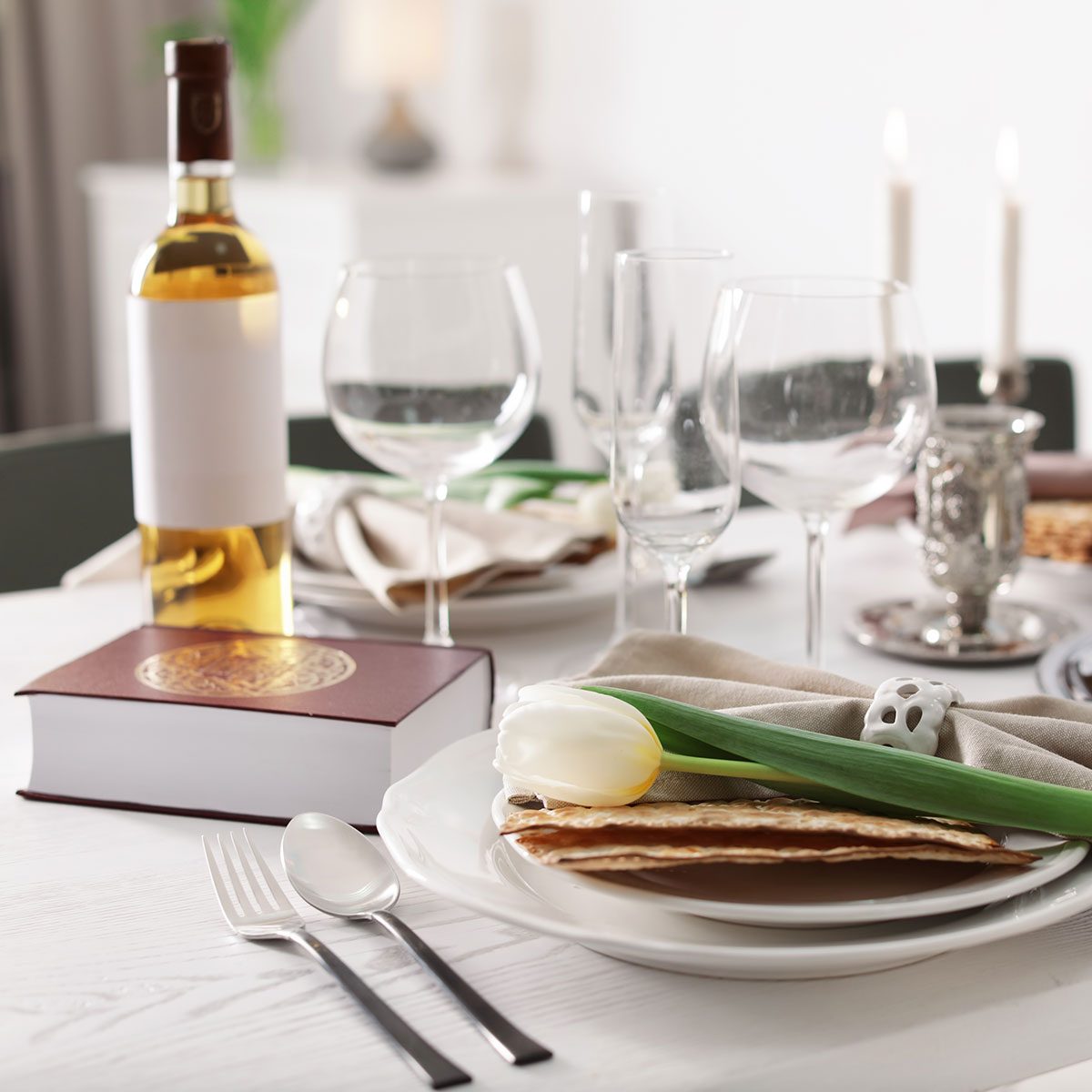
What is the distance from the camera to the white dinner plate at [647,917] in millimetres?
482

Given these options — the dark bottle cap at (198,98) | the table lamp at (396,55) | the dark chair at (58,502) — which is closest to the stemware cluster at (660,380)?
the dark bottle cap at (198,98)

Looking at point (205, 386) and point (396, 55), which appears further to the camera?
point (396, 55)

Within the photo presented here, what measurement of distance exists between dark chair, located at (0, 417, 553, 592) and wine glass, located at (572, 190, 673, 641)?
24.3 inches

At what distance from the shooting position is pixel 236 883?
0.60 metres

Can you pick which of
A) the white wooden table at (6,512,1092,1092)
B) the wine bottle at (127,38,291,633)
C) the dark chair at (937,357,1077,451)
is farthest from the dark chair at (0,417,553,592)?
the dark chair at (937,357,1077,451)

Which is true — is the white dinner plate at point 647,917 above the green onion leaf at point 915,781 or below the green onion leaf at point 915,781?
below

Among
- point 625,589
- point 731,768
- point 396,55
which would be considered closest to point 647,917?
point 731,768

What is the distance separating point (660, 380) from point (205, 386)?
0.84 ft

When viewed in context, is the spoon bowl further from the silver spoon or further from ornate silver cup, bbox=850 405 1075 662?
ornate silver cup, bbox=850 405 1075 662

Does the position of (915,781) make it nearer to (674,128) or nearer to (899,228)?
(899,228)

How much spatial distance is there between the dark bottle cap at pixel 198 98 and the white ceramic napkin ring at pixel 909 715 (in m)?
0.50

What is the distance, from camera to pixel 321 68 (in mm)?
4199

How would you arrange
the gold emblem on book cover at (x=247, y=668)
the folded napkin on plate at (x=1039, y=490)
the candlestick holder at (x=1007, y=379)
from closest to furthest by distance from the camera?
the gold emblem on book cover at (x=247, y=668) < the folded napkin on plate at (x=1039, y=490) < the candlestick holder at (x=1007, y=379)

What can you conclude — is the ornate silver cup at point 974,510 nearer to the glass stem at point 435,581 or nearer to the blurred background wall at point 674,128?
the glass stem at point 435,581
